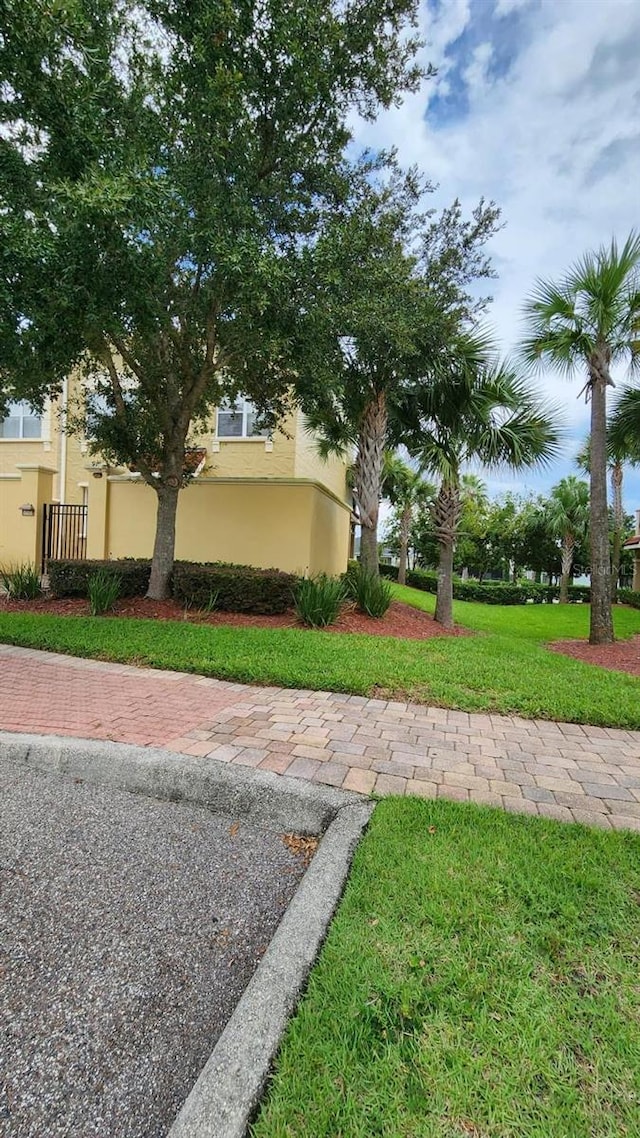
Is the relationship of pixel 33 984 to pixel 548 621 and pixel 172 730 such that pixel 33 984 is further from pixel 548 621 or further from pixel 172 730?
pixel 548 621

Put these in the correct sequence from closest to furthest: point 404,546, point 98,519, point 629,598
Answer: point 98,519, point 629,598, point 404,546

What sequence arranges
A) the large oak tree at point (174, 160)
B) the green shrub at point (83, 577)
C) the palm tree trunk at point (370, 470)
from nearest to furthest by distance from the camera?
the large oak tree at point (174, 160), the green shrub at point (83, 577), the palm tree trunk at point (370, 470)

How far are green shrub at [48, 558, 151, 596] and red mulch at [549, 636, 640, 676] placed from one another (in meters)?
8.03

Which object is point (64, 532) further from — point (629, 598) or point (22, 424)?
point (629, 598)

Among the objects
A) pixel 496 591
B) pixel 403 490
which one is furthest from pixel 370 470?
pixel 496 591

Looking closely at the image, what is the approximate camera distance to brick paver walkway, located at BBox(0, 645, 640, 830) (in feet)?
10.1

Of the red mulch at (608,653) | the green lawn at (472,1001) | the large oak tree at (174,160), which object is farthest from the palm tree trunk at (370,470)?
the green lawn at (472,1001)

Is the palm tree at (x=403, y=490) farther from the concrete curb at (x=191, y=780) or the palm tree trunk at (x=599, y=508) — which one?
the concrete curb at (x=191, y=780)

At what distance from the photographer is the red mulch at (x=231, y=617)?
8398 millimetres

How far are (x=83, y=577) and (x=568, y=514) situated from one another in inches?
844

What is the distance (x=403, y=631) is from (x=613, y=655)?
3615mm

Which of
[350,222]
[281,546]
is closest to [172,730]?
[350,222]

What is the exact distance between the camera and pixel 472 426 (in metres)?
9.96

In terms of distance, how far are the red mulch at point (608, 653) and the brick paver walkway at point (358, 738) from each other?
4025mm
